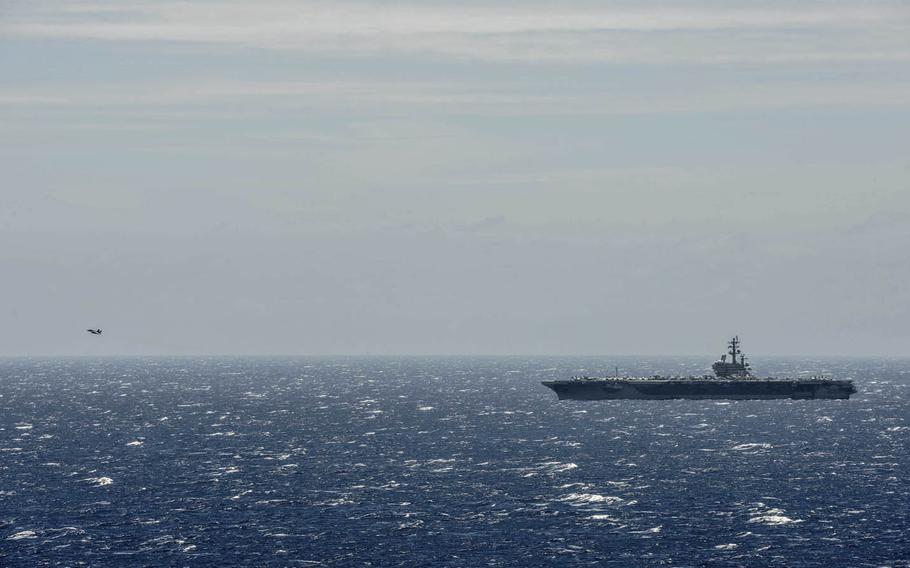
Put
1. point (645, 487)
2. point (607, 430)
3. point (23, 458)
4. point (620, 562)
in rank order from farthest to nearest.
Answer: point (607, 430) < point (23, 458) < point (645, 487) < point (620, 562)

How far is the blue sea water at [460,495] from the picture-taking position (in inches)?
3201

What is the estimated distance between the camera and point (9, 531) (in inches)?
3477

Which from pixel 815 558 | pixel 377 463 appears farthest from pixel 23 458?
pixel 815 558

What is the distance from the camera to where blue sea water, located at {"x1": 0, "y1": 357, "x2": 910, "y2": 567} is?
81.3 meters

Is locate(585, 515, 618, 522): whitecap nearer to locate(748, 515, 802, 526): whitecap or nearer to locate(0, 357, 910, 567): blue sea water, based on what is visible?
locate(0, 357, 910, 567): blue sea water

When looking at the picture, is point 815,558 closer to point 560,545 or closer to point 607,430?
point 560,545

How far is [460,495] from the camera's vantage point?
10319 centimetres

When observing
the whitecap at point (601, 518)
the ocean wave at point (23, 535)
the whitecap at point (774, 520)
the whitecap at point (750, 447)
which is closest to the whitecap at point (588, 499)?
the whitecap at point (601, 518)

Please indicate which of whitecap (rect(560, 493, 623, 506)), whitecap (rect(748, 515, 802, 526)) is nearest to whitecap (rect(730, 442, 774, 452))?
whitecap (rect(560, 493, 623, 506))

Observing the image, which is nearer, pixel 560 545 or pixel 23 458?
pixel 560 545

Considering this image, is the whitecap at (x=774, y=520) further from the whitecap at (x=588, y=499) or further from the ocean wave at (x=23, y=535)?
the ocean wave at (x=23, y=535)

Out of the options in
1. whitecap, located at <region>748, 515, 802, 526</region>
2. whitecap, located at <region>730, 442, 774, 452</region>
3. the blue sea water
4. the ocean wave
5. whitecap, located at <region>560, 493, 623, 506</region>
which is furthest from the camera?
whitecap, located at <region>730, 442, 774, 452</region>

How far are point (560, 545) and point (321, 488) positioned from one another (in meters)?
31.3

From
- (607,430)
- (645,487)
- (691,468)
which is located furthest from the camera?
(607,430)
